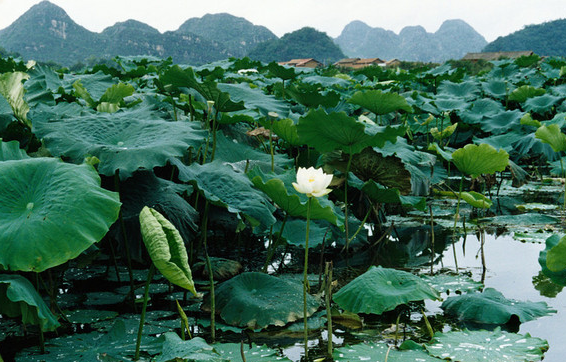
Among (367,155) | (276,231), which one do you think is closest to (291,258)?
(276,231)

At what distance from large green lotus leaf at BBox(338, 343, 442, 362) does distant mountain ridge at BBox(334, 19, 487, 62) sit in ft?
576

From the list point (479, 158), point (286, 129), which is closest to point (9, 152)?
point (286, 129)

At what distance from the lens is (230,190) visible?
77.3 inches

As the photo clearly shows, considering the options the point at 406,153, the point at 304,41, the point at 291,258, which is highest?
the point at 304,41

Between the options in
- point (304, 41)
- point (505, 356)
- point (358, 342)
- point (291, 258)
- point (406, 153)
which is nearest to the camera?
point (505, 356)


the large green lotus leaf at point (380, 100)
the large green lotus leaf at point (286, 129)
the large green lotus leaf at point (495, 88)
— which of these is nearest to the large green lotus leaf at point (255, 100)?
the large green lotus leaf at point (286, 129)

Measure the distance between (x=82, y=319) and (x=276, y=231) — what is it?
0.86 meters

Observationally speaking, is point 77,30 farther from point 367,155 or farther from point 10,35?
point 367,155

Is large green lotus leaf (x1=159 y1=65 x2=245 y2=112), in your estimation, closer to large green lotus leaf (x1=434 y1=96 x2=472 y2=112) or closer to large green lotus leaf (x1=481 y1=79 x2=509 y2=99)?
large green lotus leaf (x1=434 y1=96 x2=472 y2=112)

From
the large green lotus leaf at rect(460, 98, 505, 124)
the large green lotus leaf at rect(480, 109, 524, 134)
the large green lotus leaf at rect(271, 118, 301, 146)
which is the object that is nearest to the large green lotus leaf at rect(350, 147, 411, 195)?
the large green lotus leaf at rect(271, 118, 301, 146)

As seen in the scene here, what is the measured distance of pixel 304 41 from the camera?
6084 centimetres

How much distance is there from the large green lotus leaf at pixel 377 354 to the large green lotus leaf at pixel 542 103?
5.35m

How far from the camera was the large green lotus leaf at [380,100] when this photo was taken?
10.6 feet

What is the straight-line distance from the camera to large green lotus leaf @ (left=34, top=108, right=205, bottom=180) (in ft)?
5.52
